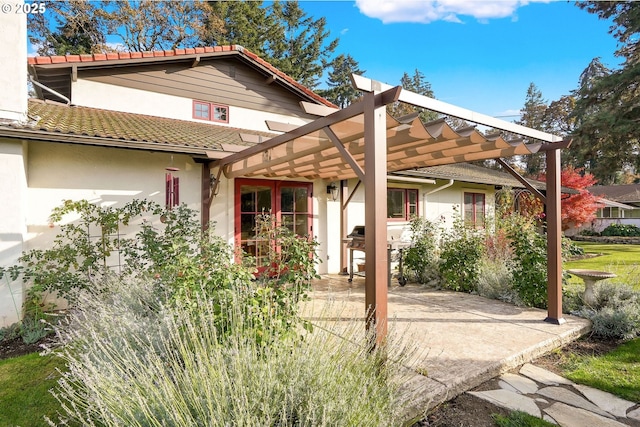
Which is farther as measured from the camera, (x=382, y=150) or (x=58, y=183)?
(x=58, y=183)

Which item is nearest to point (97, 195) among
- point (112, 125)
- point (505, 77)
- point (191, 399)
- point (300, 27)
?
point (112, 125)

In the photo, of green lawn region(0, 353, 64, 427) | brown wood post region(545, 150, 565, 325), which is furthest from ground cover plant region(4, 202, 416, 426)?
brown wood post region(545, 150, 565, 325)

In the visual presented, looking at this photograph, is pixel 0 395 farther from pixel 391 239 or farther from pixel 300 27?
pixel 300 27

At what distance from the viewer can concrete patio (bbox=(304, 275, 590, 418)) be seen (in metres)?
2.87

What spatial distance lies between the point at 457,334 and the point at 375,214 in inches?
91.1

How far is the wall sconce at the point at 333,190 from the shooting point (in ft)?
27.9

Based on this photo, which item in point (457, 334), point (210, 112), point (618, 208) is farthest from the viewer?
point (618, 208)

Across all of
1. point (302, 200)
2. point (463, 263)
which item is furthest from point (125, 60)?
point (463, 263)

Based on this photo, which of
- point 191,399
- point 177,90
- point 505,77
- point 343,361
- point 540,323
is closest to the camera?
point 191,399

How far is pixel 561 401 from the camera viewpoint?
2908 mm

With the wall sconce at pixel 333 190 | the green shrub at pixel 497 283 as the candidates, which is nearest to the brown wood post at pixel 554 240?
the green shrub at pixel 497 283

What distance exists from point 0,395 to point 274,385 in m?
2.91

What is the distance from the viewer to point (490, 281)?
20.7 feet

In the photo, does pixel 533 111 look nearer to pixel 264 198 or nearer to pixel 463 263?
pixel 463 263
